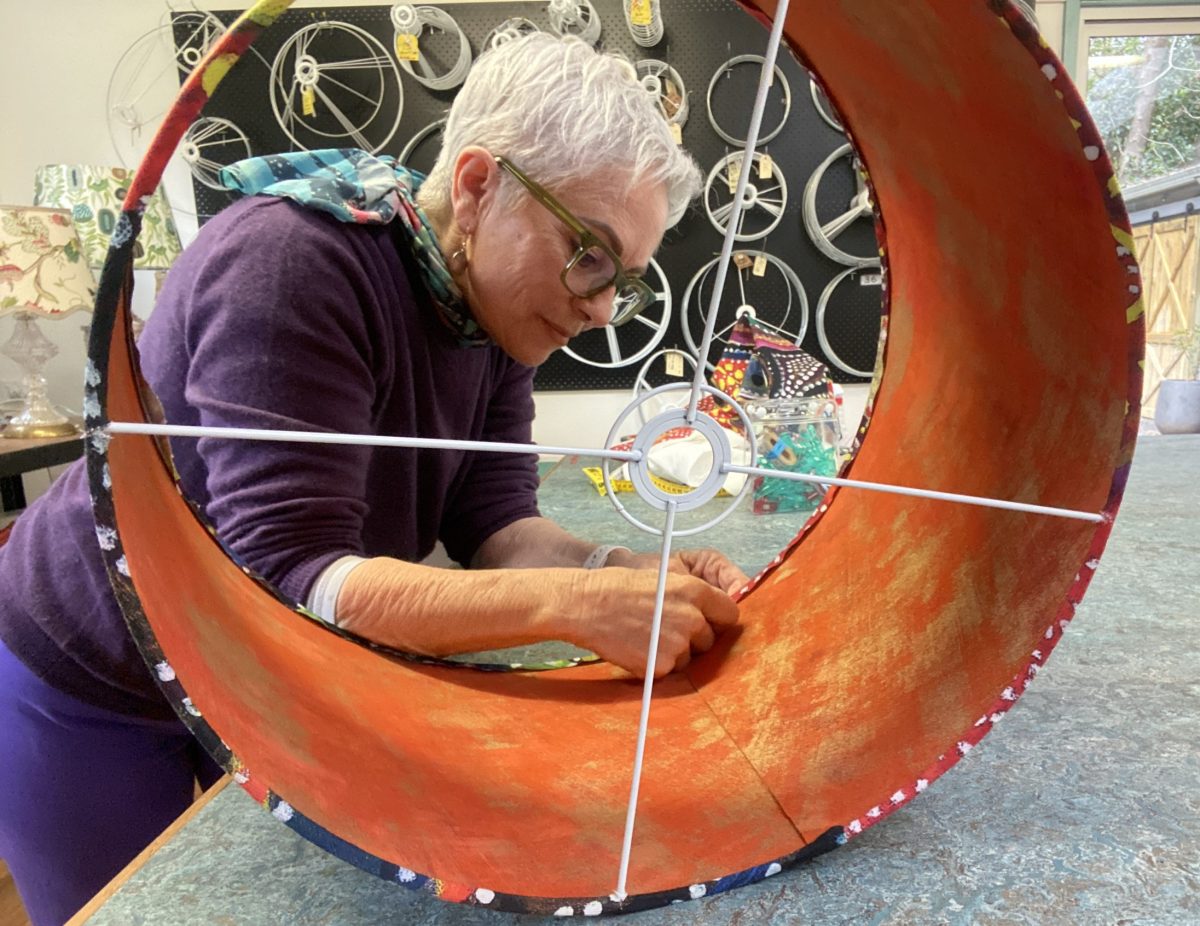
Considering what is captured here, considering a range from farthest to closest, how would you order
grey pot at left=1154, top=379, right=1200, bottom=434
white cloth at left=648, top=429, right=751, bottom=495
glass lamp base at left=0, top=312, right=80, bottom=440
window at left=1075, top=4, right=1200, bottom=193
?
window at left=1075, top=4, right=1200, bottom=193
grey pot at left=1154, top=379, right=1200, bottom=434
glass lamp base at left=0, top=312, right=80, bottom=440
white cloth at left=648, top=429, right=751, bottom=495

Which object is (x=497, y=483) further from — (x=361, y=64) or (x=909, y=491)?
(x=361, y=64)

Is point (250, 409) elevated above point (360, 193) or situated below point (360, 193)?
below

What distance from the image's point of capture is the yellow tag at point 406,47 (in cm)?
210

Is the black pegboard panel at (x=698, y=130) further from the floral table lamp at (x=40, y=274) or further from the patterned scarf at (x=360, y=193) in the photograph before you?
the patterned scarf at (x=360, y=193)

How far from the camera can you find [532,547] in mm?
922

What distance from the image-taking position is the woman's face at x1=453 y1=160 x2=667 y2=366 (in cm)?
68

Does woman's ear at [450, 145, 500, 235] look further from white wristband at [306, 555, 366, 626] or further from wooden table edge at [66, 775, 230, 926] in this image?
wooden table edge at [66, 775, 230, 926]

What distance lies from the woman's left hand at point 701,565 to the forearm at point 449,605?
237mm

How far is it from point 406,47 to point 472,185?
5.50 feet

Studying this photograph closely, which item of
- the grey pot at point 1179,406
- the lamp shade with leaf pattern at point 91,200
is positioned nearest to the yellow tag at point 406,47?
the lamp shade with leaf pattern at point 91,200

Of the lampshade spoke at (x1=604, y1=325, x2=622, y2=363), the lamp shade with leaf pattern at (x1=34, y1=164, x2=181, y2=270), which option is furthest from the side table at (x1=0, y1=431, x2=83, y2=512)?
the lampshade spoke at (x1=604, y1=325, x2=622, y2=363)

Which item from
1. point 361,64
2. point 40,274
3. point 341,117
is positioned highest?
point 361,64

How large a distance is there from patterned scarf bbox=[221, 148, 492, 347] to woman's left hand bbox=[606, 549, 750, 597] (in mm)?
278

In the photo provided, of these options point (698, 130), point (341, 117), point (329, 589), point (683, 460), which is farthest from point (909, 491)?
point (341, 117)
